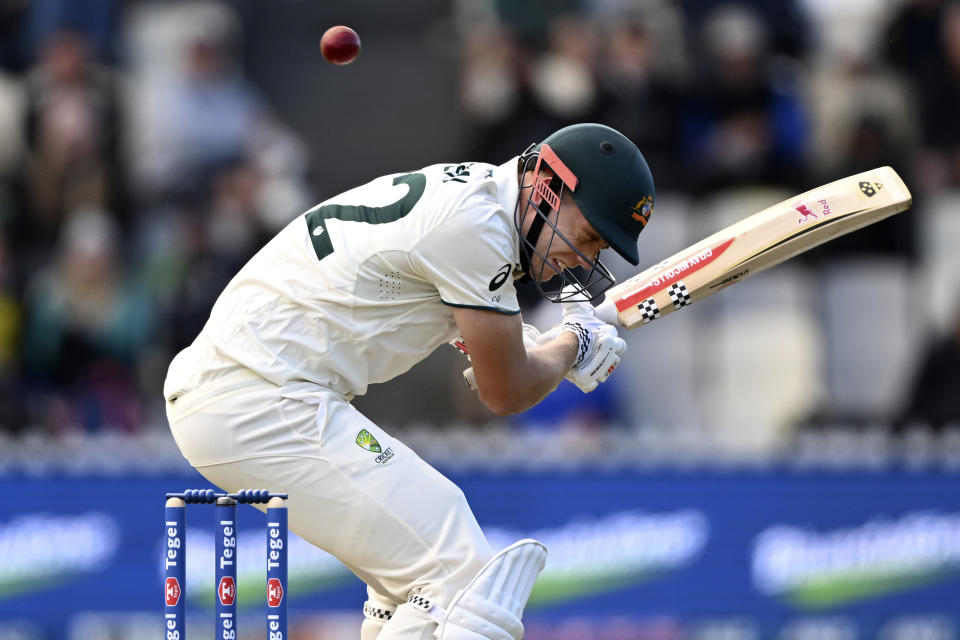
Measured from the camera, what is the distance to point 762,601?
21.1 ft

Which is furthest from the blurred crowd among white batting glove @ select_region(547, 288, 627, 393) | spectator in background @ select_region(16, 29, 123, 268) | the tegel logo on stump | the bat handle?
white batting glove @ select_region(547, 288, 627, 393)

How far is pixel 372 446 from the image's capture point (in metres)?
3.45

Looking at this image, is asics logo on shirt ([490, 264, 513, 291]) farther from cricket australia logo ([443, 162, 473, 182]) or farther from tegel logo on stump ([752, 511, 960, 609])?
tegel logo on stump ([752, 511, 960, 609])

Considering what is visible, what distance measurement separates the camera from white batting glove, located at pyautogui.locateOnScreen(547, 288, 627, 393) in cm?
384

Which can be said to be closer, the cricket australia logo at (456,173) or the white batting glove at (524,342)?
the cricket australia logo at (456,173)

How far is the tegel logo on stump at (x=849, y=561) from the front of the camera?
253 inches

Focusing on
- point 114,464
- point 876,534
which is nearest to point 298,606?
point 114,464

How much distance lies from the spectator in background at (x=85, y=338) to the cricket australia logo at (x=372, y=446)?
4251mm

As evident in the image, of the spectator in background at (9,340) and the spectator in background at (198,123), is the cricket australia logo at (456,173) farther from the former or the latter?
the spectator in background at (198,123)

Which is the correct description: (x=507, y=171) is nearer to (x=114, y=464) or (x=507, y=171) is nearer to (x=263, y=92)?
(x=114, y=464)

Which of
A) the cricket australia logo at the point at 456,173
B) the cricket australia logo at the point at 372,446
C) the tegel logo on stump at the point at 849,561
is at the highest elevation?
the cricket australia logo at the point at 456,173

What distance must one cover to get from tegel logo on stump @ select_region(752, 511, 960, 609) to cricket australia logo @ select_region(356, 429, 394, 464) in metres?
3.40

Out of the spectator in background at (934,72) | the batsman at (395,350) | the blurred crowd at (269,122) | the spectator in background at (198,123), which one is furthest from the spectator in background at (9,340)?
the spectator in background at (934,72)

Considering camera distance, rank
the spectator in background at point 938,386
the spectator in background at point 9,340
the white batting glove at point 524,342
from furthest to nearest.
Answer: the spectator in background at point 938,386
the spectator in background at point 9,340
the white batting glove at point 524,342
